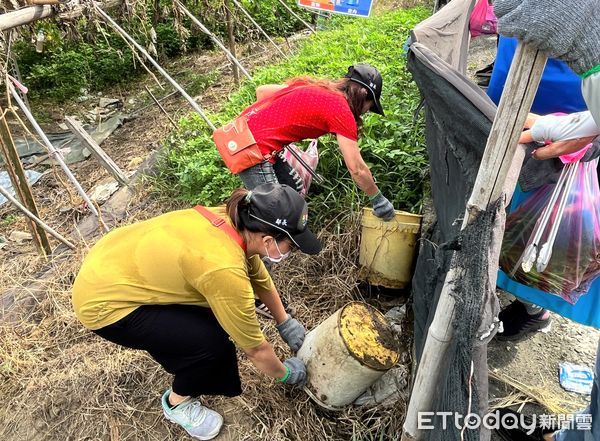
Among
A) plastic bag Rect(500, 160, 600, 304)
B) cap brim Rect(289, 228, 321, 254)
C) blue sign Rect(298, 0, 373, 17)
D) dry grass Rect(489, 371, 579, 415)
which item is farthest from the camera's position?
blue sign Rect(298, 0, 373, 17)

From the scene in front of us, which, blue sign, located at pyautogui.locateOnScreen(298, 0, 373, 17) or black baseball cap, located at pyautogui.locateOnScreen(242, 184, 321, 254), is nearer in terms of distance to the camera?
black baseball cap, located at pyautogui.locateOnScreen(242, 184, 321, 254)

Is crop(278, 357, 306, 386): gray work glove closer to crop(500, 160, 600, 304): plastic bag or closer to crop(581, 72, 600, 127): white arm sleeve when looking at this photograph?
crop(500, 160, 600, 304): plastic bag

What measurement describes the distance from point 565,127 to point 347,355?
4.33ft

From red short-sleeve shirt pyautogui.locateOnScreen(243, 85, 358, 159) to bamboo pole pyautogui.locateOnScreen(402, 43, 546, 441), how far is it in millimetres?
1414

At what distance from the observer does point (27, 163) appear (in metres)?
6.92

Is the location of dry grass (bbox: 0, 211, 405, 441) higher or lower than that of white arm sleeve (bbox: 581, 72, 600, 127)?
lower

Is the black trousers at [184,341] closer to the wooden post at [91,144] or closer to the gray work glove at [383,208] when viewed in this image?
the gray work glove at [383,208]

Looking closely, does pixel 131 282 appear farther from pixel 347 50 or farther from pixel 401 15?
pixel 401 15

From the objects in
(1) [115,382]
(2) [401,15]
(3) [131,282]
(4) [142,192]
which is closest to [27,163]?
(4) [142,192]

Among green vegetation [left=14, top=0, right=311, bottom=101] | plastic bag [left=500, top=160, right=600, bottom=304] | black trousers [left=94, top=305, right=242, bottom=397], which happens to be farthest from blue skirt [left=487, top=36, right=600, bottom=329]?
green vegetation [left=14, top=0, right=311, bottom=101]

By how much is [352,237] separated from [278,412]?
1.36m

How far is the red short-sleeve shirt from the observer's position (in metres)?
2.70

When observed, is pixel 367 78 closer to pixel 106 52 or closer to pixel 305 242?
pixel 305 242

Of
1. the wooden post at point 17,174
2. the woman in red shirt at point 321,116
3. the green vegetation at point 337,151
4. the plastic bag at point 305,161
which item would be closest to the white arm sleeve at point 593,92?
the woman in red shirt at point 321,116
